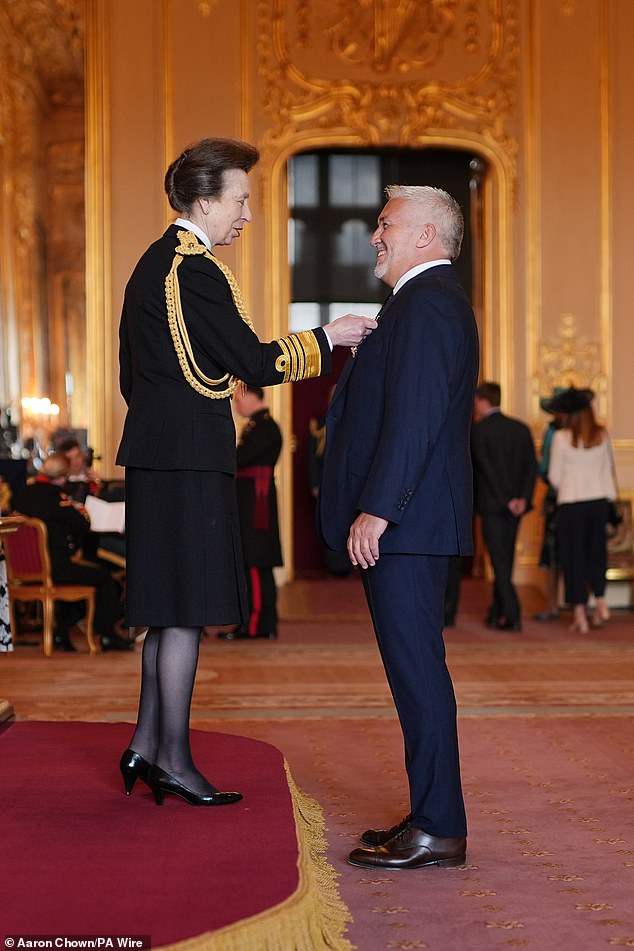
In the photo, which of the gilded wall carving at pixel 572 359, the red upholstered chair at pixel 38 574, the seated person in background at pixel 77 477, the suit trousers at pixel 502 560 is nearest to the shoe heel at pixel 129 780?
the red upholstered chair at pixel 38 574

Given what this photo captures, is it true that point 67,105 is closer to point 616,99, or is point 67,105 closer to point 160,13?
point 160,13

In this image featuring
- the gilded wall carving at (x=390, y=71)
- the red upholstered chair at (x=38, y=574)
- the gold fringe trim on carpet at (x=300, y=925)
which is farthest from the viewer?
the gilded wall carving at (x=390, y=71)

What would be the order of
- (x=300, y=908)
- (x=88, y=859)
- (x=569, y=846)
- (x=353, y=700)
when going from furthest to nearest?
(x=353, y=700) < (x=569, y=846) < (x=88, y=859) < (x=300, y=908)

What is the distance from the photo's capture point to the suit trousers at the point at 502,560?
805cm

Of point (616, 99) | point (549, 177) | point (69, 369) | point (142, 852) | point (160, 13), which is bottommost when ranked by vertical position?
point (142, 852)

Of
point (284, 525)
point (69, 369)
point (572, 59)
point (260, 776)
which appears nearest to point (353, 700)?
point (260, 776)

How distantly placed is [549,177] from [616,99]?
0.94 m

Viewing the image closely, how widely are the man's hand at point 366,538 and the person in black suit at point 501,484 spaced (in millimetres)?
5283

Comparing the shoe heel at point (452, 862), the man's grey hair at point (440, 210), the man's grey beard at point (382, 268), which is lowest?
the shoe heel at point (452, 862)

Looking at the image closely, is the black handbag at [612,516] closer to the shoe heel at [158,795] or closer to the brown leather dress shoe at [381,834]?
the brown leather dress shoe at [381,834]

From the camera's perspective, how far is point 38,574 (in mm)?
7188

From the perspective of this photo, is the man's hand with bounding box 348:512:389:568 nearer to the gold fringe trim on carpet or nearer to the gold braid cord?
the gold braid cord

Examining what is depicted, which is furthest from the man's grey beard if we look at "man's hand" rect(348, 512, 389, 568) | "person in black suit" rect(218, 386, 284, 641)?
"person in black suit" rect(218, 386, 284, 641)

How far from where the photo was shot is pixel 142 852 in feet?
8.81
